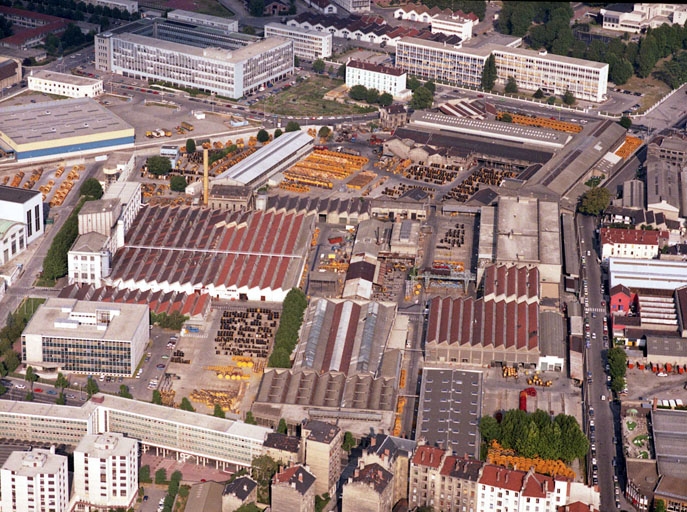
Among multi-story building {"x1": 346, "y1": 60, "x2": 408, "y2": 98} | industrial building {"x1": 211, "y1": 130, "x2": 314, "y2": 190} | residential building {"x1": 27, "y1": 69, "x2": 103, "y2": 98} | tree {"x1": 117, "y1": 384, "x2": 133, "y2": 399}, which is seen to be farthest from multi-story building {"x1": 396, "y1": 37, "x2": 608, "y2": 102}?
tree {"x1": 117, "y1": 384, "x2": 133, "y2": 399}

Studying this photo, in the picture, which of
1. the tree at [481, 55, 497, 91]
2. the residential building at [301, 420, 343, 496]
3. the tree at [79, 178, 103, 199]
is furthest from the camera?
the tree at [481, 55, 497, 91]

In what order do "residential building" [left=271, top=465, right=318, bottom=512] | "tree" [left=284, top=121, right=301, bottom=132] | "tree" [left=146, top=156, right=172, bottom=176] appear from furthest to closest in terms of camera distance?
1. "tree" [left=284, top=121, right=301, bottom=132]
2. "tree" [left=146, top=156, right=172, bottom=176]
3. "residential building" [left=271, top=465, right=318, bottom=512]

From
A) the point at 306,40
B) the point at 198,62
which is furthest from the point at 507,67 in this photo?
the point at 198,62

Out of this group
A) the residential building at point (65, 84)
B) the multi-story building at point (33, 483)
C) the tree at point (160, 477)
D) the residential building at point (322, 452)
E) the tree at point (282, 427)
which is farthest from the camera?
the residential building at point (65, 84)

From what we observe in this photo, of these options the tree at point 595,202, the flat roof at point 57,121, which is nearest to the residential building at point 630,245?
the tree at point 595,202

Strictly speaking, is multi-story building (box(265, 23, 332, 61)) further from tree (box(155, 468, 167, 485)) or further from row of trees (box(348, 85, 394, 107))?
tree (box(155, 468, 167, 485))

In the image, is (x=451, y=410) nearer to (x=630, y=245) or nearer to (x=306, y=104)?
(x=630, y=245)

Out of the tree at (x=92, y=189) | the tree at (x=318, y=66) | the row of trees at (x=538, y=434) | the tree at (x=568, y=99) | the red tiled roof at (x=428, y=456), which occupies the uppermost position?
the red tiled roof at (x=428, y=456)

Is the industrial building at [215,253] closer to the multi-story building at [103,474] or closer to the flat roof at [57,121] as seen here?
the flat roof at [57,121]
